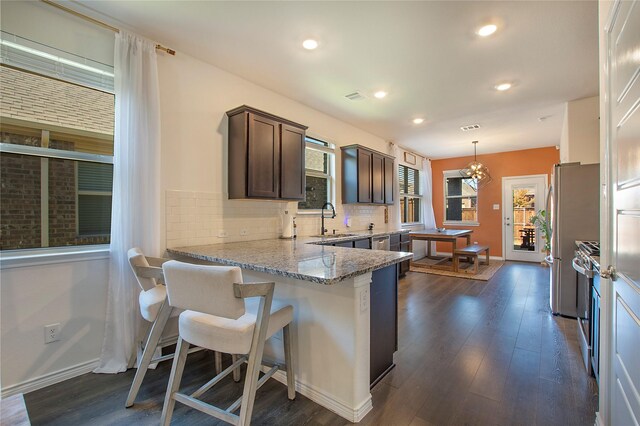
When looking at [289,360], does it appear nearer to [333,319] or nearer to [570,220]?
[333,319]

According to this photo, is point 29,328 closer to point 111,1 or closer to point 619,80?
point 111,1

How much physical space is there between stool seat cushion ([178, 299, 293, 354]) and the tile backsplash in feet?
4.40

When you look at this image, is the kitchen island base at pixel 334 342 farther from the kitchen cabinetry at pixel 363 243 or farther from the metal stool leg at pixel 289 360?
the kitchen cabinetry at pixel 363 243

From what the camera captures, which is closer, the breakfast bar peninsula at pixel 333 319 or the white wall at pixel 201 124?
the breakfast bar peninsula at pixel 333 319

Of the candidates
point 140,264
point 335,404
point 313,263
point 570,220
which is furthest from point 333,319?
point 570,220

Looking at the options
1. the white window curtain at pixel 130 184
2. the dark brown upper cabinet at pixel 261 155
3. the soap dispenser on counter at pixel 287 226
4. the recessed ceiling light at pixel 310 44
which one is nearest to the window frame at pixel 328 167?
the soap dispenser on counter at pixel 287 226

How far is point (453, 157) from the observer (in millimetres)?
7863

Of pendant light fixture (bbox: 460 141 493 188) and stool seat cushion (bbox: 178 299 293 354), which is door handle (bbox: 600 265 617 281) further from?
pendant light fixture (bbox: 460 141 493 188)

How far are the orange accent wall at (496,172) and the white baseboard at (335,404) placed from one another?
6.84 meters

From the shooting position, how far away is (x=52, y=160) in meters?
2.14

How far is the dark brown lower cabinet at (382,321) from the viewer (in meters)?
2.02

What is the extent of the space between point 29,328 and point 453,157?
844 cm

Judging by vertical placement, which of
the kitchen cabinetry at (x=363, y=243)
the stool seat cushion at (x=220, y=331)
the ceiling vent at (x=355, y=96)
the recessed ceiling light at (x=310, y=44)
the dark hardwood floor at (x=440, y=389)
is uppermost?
the ceiling vent at (x=355, y=96)

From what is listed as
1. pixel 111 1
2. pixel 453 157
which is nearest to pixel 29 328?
pixel 111 1
